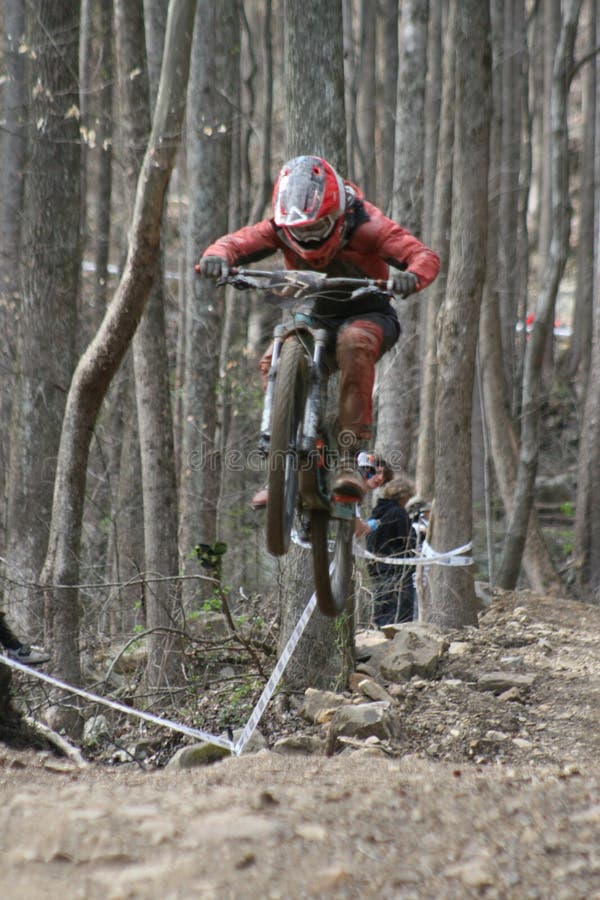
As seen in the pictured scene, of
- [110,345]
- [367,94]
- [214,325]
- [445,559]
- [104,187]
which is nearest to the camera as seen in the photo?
[110,345]

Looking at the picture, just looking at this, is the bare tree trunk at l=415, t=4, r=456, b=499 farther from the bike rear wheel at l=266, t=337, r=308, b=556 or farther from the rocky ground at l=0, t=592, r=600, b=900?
the bike rear wheel at l=266, t=337, r=308, b=556

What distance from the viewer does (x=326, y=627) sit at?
7805 millimetres

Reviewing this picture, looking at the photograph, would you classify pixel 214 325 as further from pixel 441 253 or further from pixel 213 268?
pixel 213 268


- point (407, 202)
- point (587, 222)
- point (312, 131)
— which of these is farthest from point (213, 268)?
point (587, 222)

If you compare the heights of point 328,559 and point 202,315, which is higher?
point 202,315

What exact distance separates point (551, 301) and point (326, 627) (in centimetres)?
721

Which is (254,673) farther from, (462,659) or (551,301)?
(551,301)

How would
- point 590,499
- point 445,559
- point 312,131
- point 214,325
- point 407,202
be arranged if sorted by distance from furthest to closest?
point 407,202, point 590,499, point 214,325, point 445,559, point 312,131

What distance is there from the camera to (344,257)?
6234 mm

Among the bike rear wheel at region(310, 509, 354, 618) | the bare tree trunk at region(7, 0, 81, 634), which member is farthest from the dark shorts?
the bare tree trunk at region(7, 0, 81, 634)

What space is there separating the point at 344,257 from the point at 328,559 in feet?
5.78

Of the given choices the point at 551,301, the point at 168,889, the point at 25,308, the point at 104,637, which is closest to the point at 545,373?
the point at 551,301

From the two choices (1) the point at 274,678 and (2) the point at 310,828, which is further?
(1) the point at 274,678

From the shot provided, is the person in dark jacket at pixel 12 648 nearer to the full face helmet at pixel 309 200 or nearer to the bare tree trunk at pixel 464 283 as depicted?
the full face helmet at pixel 309 200
